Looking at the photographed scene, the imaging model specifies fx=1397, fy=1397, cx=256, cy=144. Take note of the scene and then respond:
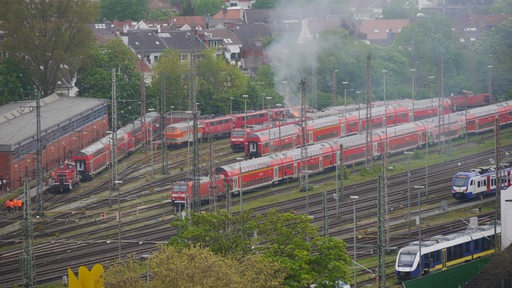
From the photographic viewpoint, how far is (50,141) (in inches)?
3273

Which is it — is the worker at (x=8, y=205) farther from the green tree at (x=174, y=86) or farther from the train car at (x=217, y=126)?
the green tree at (x=174, y=86)

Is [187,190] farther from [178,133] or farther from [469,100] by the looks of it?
[469,100]

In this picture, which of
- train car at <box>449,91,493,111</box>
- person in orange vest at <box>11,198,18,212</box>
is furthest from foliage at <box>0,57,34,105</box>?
train car at <box>449,91,493,111</box>

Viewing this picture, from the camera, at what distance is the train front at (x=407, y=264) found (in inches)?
2186

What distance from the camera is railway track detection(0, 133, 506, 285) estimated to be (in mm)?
61219

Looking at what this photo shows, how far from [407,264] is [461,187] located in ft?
55.0

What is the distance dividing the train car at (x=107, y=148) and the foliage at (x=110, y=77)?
4.39m

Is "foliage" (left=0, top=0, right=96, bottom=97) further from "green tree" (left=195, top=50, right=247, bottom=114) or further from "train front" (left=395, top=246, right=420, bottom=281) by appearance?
"train front" (left=395, top=246, right=420, bottom=281)

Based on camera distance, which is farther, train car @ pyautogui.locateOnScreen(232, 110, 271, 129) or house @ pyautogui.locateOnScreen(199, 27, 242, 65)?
house @ pyautogui.locateOnScreen(199, 27, 242, 65)

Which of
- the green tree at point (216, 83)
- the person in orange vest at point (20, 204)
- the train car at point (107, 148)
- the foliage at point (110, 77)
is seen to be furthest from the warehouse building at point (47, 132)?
the green tree at point (216, 83)

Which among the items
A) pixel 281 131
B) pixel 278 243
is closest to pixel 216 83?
pixel 281 131

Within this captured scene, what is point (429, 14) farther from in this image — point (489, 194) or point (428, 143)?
point (489, 194)

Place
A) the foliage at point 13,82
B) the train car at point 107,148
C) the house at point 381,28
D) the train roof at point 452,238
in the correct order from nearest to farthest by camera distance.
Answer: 1. the train roof at point 452,238
2. the train car at point 107,148
3. the foliage at point 13,82
4. the house at point 381,28

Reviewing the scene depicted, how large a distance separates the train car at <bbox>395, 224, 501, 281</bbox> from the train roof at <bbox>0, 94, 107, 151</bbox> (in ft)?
93.2
